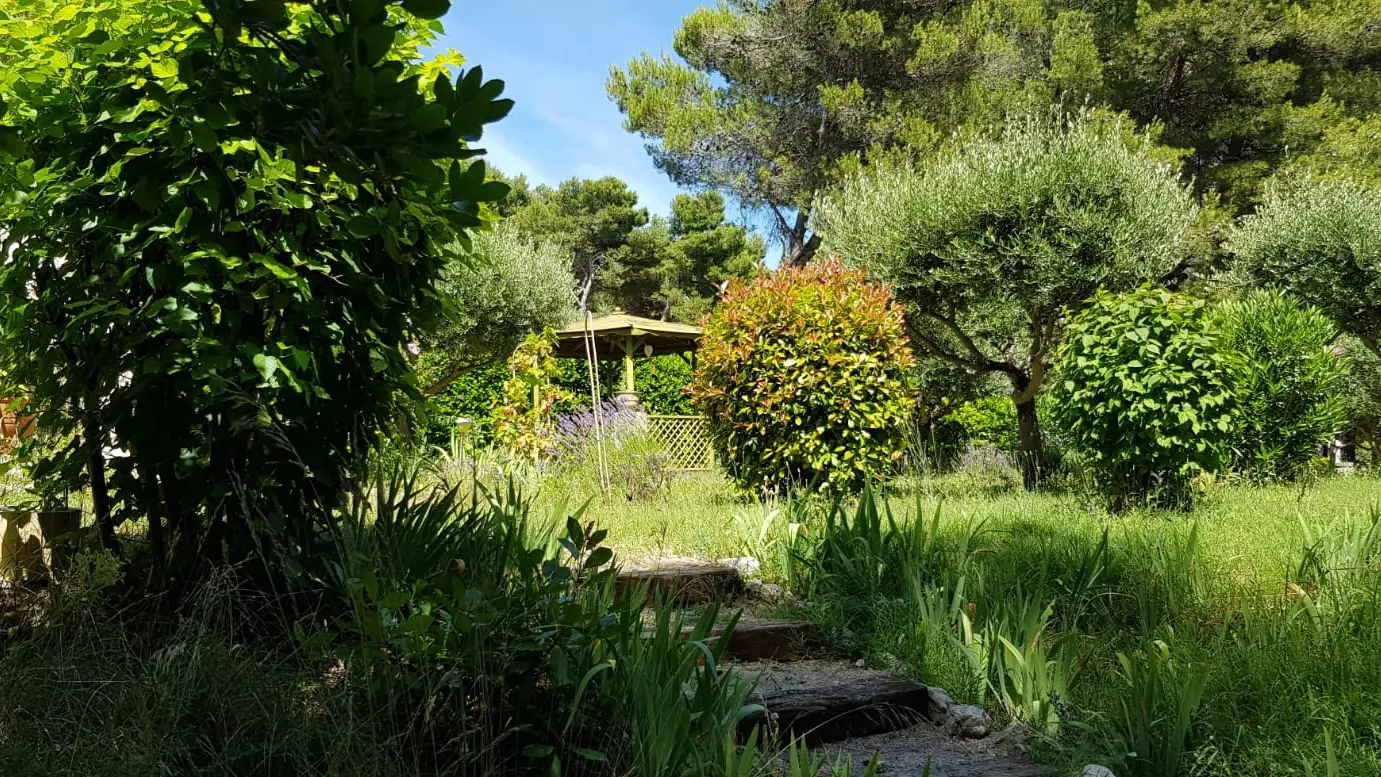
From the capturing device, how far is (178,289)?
2.11 meters

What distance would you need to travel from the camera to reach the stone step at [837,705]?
2.43 metres

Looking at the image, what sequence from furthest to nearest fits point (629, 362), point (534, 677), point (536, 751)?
point (629, 362)
point (534, 677)
point (536, 751)

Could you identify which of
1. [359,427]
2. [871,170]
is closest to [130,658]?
[359,427]

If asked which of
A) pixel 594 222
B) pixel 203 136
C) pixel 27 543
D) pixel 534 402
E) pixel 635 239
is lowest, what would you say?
pixel 27 543

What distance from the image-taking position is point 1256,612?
2990 mm

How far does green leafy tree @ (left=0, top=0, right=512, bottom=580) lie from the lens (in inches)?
80.7

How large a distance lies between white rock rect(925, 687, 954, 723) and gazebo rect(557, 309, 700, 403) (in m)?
10.5

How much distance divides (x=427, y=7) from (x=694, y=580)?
9.57ft

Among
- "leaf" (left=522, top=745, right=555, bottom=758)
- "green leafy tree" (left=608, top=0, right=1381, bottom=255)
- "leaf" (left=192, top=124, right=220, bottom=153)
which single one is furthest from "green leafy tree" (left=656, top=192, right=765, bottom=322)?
"leaf" (left=192, top=124, right=220, bottom=153)

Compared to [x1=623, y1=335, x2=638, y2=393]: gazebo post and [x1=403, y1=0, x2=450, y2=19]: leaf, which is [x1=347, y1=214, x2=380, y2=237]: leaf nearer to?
[x1=403, y1=0, x2=450, y2=19]: leaf

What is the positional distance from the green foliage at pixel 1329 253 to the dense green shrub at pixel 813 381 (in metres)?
8.02

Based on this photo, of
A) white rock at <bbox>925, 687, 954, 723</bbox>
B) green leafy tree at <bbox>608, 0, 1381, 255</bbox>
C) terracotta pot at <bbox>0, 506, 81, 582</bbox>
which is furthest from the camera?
green leafy tree at <bbox>608, 0, 1381, 255</bbox>

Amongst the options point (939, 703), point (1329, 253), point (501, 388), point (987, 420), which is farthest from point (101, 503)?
point (987, 420)

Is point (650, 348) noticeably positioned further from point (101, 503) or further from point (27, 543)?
point (101, 503)
